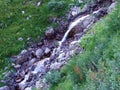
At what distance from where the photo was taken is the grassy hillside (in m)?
5.88

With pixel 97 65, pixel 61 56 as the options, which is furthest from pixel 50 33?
pixel 97 65

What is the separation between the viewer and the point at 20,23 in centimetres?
1575

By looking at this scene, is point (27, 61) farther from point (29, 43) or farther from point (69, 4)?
point (69, 4)

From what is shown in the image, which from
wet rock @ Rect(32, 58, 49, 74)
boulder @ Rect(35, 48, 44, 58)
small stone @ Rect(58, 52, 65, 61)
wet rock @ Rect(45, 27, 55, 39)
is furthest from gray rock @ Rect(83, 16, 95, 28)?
wet rock @ Rect(32, 58, 49, 74)

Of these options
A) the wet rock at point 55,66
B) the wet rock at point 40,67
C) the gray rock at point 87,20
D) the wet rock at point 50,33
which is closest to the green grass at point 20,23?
the wet rock at point 50,33

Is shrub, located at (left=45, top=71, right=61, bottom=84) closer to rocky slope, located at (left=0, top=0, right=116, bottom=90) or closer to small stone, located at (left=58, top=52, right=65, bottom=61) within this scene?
rocky slope, located at (left=0, top=0, right=116, bottom=90)

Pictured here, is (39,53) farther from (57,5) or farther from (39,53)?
(57,5)

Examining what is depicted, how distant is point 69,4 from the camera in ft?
51.5

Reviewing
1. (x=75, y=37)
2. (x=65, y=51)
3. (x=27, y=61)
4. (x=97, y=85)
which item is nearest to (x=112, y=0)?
(x=75, y=37)

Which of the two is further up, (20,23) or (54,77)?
(20,23)

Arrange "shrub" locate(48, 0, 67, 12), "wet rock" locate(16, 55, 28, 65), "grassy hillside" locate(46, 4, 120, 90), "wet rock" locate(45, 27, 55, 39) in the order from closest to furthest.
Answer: "grassy hillside" locate(46, 4, 120, 90) → "wet rock" locate(16, 55, 28, 65) → "wet rock" locate(45, 27, 55, 39) → "shrub" locate(48, 0, 67, 12)

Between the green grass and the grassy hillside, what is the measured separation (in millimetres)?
4153

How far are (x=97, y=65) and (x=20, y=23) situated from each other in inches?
369

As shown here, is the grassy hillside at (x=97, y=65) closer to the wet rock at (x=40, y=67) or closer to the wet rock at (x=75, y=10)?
the wet rock at (x=40, y=67)
